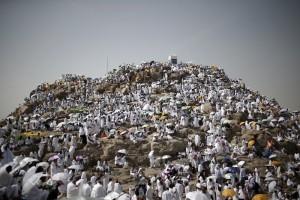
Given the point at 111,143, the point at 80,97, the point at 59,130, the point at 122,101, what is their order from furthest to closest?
the point at 80,97, the point at 122,101, the point at 59,130, the point at 111,143

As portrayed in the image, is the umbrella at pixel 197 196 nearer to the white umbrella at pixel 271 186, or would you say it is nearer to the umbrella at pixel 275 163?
the white umbrella at pixel 271 186

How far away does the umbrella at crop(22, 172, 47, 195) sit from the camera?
10.1 meters

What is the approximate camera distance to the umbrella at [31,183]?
33.2 feet

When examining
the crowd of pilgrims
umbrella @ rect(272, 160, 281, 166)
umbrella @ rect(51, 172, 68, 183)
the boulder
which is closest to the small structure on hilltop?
the crowd of pilgrims

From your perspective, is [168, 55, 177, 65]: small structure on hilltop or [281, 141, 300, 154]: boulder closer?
[281, 141, 300, 154]: boulder

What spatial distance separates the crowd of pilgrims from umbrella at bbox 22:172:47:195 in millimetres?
27

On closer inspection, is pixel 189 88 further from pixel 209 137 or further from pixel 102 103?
pixel 209 137

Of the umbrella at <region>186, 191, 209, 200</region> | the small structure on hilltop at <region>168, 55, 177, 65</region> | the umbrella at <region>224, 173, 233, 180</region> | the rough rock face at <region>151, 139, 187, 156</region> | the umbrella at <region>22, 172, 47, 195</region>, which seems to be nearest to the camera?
the umbrella at <region>22, 172, 47, 195</region>

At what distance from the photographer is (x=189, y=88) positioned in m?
42.1

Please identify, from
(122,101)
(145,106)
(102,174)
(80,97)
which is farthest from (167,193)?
(80,97)

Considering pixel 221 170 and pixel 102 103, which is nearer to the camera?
pixel 221 170

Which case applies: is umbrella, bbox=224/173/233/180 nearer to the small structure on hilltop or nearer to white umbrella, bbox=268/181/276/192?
white umbrella, bbox=268/181/276/192

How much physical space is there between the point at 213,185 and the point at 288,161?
26.9 ft

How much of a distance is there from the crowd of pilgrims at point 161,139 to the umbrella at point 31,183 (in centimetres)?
3
